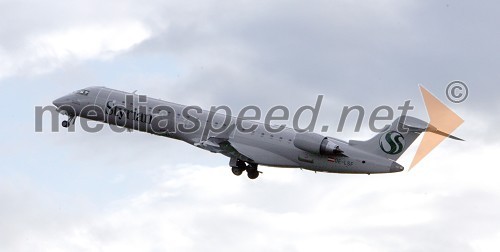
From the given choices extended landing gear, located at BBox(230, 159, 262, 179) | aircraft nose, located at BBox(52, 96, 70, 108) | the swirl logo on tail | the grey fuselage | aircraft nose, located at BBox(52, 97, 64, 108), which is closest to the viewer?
the swirl logo on tail

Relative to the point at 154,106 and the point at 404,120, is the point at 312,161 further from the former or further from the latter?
the point at 154,106

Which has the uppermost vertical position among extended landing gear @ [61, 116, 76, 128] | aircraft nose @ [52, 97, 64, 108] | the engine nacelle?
the engine nacelle

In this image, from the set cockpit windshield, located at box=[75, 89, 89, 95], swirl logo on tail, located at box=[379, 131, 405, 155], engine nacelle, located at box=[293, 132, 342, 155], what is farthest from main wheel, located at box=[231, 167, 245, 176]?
cockpit windshield, located at box=[75, 89, 89, 95]

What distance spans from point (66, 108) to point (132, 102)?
578 cm

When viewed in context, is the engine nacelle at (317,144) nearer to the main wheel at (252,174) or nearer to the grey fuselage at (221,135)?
the grey fuselage at (221,135)

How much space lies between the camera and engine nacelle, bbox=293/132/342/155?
57219mm

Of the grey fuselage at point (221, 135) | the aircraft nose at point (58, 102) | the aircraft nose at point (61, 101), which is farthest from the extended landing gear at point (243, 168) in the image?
the aircraft nose at point (58, 102)

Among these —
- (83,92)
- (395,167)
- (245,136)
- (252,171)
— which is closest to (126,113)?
(83,92)

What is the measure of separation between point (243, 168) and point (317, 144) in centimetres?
676

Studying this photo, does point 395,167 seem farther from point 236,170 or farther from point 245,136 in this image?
point 236,170

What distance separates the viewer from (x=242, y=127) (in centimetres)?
6075

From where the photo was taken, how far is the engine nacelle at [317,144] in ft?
188

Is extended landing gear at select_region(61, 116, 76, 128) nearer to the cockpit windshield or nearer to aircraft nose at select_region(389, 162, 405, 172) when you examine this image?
the cockpit windshield

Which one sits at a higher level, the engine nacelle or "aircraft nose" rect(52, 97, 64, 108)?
the engine nacelle
